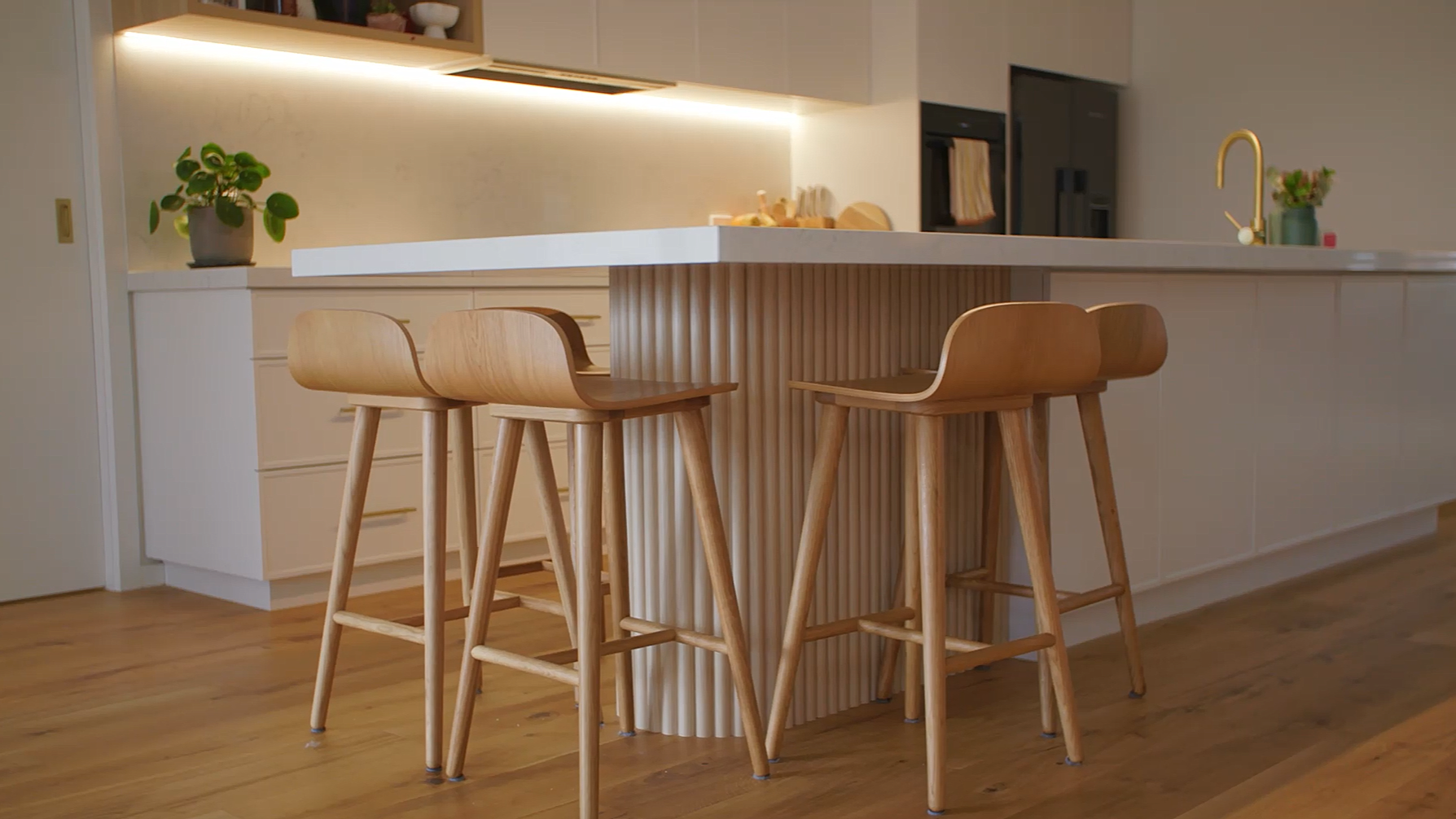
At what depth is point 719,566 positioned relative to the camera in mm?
2029

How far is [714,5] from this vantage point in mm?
4727

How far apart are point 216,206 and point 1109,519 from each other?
2.39m

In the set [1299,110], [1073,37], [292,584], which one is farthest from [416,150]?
[1299,110]

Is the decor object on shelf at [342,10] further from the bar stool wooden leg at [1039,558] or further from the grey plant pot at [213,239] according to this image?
the bar stool wooden leg at [1039,558]

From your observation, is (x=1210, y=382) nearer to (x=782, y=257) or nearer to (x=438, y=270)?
(x=782, y=257)

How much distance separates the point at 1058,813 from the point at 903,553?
0.64 meters

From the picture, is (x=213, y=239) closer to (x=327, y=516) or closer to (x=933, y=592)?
(x=327, y=516)

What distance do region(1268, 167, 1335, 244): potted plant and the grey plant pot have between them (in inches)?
112

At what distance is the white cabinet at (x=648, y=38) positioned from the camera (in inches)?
172

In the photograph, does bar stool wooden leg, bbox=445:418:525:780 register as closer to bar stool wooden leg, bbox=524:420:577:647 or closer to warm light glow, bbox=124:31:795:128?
bar stool wooden leg, bbox=524:420:577:647

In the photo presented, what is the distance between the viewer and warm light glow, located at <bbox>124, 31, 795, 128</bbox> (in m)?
3.67

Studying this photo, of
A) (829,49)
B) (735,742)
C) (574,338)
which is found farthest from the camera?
(829,49)

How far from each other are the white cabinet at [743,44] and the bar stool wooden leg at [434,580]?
112 inches

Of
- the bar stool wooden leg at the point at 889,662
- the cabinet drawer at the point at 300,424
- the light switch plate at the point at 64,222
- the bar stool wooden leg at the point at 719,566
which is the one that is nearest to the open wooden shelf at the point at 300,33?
the light switch plate at the point at 64,222
